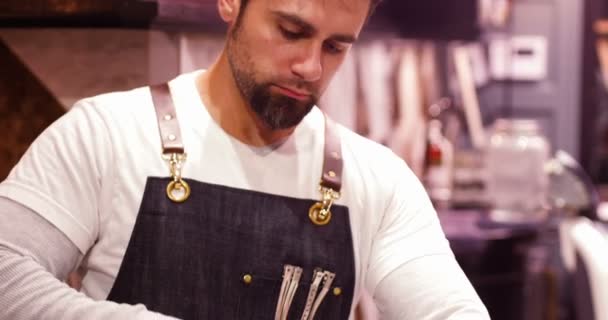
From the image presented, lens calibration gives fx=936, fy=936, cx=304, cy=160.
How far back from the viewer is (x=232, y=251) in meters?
1.50

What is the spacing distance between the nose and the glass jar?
2.60 meters

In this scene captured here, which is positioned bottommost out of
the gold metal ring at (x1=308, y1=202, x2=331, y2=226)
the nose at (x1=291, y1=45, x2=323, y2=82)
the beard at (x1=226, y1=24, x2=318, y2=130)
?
the gold metal ring at (x1=308, y1=202, x2=331, y2=226)

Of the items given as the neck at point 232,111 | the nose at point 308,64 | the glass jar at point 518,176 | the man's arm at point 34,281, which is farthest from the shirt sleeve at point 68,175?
the glass jar at point 518,176

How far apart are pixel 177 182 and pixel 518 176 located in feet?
8.98

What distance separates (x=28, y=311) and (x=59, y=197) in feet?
0.59

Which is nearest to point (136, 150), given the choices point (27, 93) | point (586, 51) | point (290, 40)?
point (290, 40)

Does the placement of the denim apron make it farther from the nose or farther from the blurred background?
the blurred background

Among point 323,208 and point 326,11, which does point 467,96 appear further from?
point 326,11

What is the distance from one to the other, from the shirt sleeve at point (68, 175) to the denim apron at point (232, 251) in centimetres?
8

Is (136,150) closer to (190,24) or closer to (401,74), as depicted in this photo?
(190,24)

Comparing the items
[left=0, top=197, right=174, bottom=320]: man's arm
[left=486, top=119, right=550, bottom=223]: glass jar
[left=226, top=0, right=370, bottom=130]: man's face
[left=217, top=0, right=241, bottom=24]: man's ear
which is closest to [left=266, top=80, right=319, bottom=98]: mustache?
[left=226, top=0, right=370, bottom=130]: man's face

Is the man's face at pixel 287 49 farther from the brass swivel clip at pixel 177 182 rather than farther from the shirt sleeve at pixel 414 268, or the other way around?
the shirt sleeve at pixel 414 268

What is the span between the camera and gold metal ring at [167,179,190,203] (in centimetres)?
147

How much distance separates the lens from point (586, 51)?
5.29 m
